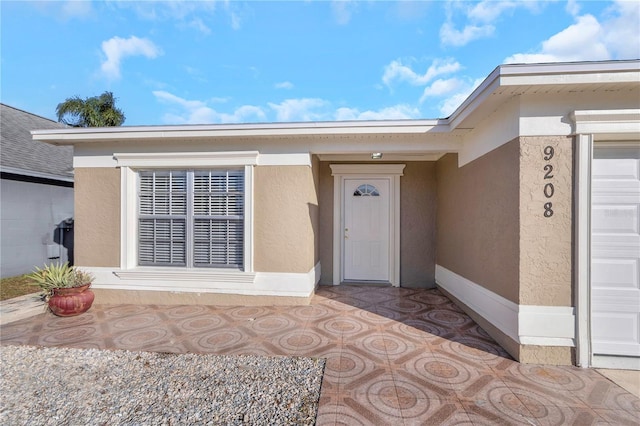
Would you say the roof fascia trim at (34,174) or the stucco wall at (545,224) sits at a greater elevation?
the roof fascia trim at (34,174)

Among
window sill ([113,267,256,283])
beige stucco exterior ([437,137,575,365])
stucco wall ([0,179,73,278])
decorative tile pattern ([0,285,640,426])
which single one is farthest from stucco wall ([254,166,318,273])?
stucco wall ([0,179,73,278])

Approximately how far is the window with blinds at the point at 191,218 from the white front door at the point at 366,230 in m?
2.39

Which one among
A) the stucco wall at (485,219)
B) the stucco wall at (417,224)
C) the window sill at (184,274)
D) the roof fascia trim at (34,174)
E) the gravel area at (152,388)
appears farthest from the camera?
the roof fascia trim at (34,174)

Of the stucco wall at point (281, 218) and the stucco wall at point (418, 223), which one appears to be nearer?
the stucco wall at point (281, 218)

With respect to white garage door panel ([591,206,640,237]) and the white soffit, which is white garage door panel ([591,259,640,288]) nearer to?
white garage door panel ([591,206,640,237])

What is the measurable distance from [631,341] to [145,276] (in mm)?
6537

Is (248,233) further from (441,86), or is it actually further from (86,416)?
(441,86)

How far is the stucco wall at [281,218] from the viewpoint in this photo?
4.36 meters

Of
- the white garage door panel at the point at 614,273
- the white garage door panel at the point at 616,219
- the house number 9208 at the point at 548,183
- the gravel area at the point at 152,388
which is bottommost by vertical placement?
the gravel area at the point at 152,388

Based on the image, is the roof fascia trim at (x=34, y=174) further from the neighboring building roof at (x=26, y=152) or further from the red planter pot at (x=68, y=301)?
the red planter pot at (x=68, y=301)

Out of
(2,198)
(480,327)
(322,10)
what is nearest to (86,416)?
(480,327)

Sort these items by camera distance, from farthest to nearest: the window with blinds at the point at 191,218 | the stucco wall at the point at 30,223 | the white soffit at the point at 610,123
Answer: the stucco wall at the point at 30,223
the window with blinds at the point at 191,218
the white soffit at the point at 610,123

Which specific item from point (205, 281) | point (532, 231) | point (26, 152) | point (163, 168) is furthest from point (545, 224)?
point (26, 152)

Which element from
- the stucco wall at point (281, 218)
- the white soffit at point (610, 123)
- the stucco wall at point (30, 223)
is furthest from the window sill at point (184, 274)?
the white soffit at point (610, 123)
